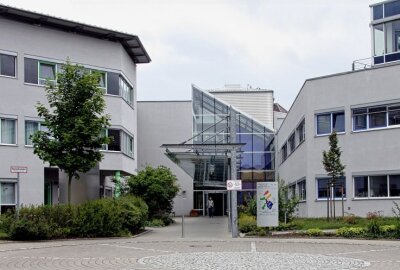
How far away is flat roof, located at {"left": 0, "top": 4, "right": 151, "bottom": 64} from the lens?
34.4 m

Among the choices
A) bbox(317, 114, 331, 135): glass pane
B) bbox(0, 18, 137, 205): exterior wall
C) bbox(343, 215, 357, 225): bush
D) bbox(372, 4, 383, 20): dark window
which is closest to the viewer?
bbox(343, 215, 357, 225): bush

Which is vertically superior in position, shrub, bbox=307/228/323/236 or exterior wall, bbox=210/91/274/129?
exterior wall, bbox=210/91/274/129

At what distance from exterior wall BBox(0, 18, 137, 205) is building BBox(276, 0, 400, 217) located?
11864 millimetres

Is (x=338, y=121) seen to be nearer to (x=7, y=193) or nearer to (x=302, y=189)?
(x=302, y=189)

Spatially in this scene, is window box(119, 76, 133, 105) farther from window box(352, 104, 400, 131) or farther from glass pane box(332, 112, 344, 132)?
window box(352, 104, 400, 131)

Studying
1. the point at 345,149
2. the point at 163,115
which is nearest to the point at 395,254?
the point at 345,149

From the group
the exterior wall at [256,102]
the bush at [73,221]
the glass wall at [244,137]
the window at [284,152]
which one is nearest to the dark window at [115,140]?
the bush at [73,221]

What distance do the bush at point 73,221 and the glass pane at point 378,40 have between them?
2067 cm

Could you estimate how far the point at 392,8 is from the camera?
1569 inches

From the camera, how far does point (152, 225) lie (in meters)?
36.5

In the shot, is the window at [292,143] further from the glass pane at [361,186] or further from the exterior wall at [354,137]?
the glass pane at [361,186]

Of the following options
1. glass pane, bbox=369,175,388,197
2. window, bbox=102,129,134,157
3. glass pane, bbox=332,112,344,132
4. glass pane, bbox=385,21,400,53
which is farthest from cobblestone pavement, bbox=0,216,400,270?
glass pane, bbox=385,21,400,53

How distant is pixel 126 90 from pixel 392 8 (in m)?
18.1

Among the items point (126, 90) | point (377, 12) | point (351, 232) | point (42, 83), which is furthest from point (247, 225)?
point (377, 12)
